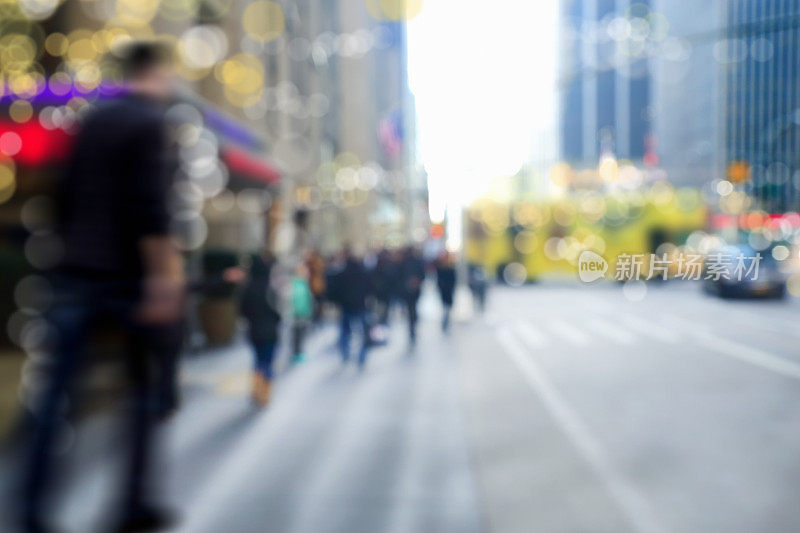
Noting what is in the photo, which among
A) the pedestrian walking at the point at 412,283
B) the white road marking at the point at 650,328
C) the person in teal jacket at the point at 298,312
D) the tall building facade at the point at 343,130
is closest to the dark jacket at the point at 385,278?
the pedestrian walking at the point at 412,283

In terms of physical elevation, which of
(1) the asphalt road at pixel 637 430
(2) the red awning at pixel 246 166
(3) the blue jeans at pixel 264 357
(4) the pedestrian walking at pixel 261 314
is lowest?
(1) the asphalt road at pixel 637 430

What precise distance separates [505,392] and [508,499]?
4.42 m

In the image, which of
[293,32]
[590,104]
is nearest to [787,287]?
[293,32]

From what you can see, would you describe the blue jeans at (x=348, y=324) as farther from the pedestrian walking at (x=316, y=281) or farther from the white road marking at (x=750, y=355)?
the white road marking at (x=750, y=355)

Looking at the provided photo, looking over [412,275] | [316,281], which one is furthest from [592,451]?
[316,281]

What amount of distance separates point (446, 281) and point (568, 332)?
297 centimetres

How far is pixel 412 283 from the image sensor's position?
1523cm

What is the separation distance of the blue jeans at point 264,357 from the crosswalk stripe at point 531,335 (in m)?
7.14

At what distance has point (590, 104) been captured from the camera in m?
139

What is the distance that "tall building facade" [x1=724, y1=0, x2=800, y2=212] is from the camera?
12.5 feet

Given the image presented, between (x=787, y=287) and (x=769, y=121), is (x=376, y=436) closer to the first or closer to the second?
(x=769, y=121)

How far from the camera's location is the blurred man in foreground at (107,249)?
2.30 meters

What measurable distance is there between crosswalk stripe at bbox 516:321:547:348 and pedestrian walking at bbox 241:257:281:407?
7091 mm

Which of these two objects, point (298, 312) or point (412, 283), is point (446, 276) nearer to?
point (412, 283)
